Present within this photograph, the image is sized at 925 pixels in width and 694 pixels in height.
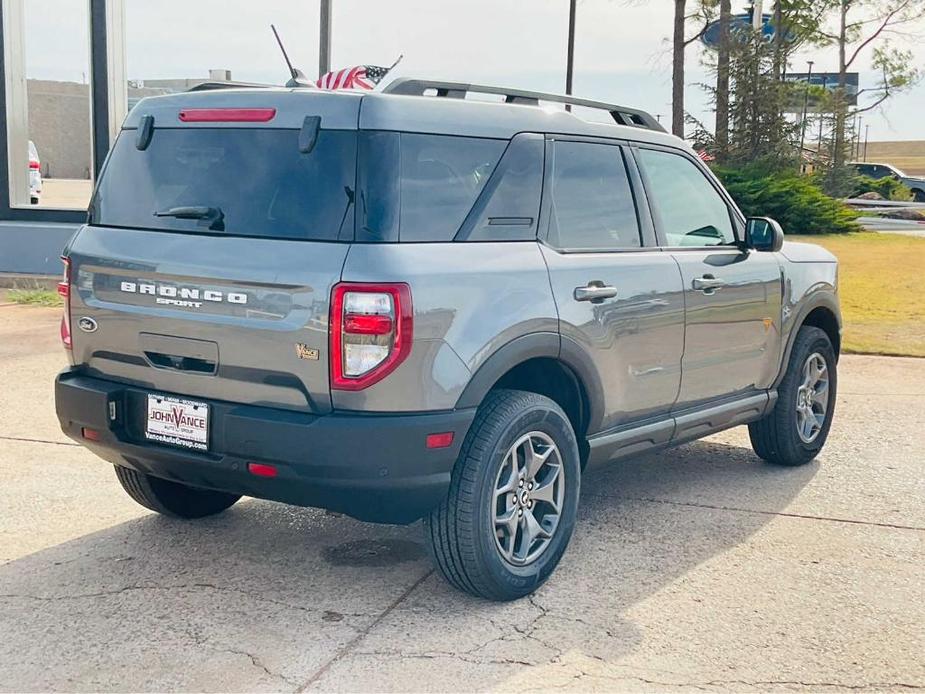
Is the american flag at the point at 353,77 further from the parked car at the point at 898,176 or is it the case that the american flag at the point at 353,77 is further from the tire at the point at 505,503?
the parked car at the point at 898,176

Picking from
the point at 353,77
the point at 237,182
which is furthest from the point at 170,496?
Answer: the point at 353,77

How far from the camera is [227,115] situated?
4305 millimetres

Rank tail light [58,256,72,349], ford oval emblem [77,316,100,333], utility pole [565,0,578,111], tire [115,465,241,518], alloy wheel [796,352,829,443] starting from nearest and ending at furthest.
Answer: ford oval emblem [77,316,100,333] < tail light [58,256,72,349] < tire [115,465,241,518] < alloy wheel [796,352,829,443] < utility pole [565,0,578,111]

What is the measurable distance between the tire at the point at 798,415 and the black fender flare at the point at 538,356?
1945 millimetres

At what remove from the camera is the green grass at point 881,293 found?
11148 mm

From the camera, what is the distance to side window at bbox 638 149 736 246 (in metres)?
5.35

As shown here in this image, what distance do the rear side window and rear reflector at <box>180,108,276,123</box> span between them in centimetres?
45

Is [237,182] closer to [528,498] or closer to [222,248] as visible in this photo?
[222,248]

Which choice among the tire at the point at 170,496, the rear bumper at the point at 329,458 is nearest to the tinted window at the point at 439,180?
the rear bumper at the point at 329,458

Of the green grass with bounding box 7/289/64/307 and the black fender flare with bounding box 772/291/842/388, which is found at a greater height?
the black fender flare with bounding box 772/291/842/388

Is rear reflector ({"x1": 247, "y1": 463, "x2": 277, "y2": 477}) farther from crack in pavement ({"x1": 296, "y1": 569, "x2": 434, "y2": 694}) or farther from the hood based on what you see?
the hood

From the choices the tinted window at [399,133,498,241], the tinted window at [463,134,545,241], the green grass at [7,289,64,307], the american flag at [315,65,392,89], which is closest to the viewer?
the tinted window at [399,133,498,241]

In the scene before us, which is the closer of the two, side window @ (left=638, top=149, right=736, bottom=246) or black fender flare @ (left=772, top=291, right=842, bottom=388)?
side window @ (left=638, top=149, right=736, bottom=246)

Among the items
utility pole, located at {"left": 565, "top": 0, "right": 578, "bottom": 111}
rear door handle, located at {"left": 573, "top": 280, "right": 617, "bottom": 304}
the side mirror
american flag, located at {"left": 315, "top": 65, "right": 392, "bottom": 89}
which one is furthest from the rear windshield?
utility pole, located at {"left": 565, "top": 0, "right": 578, "bottom": 111}
